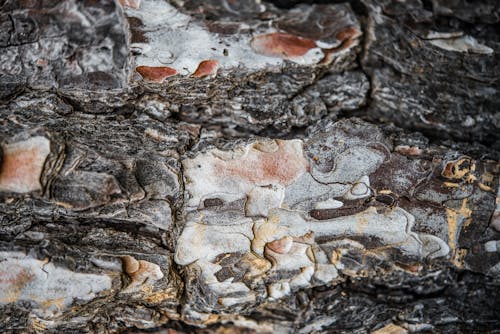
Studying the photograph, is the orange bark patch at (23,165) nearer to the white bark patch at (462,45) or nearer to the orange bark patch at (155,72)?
the orange bark patch at (155,72)

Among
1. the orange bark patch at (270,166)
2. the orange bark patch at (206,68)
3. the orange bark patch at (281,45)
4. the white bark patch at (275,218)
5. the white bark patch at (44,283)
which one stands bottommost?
the white bark patch at (44,283)

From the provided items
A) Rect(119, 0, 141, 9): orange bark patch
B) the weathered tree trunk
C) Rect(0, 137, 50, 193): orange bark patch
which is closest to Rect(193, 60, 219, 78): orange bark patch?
the weathered tree trunk

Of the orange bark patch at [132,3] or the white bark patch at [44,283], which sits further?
the white bark patch at [44,283]

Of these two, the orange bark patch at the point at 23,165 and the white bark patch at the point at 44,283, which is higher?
the orange bark patch at the point at 23,165

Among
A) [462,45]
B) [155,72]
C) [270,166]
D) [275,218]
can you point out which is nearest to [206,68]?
[155,72]

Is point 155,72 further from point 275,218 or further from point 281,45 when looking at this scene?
point 275,218

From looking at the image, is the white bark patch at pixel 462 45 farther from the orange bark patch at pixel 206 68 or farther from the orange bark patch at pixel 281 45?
the orange bark patch at pixel 206 68

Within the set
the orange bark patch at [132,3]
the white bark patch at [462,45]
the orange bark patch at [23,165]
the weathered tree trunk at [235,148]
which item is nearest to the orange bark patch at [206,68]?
the weathered tree trunk at [235,148]
